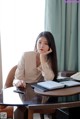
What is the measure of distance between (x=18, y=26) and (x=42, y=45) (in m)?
0.74

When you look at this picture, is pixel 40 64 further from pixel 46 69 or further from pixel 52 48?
pixel 52 48

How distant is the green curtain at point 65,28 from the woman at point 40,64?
652mm

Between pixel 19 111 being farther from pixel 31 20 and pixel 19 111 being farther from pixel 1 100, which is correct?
pixel 31 20

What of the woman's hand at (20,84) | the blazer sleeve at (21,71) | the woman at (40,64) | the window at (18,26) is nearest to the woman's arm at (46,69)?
the woman at (40,64)

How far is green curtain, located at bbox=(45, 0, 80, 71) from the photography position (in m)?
2.94

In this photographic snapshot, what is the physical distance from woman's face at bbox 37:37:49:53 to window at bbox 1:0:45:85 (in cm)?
66

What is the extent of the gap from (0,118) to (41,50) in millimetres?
876

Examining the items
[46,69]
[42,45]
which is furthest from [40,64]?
[42,45]

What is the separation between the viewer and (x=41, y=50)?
2330mm

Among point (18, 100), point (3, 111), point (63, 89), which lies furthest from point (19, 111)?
point (3, 111)

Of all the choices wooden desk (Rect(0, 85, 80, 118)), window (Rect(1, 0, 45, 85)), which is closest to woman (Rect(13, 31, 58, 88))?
wooden desk (Rect(0, 85, 80, 118))

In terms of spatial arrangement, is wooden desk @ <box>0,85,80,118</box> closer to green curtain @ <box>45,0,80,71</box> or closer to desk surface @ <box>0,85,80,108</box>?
desk surface @ <box>0,85,80,108</box>

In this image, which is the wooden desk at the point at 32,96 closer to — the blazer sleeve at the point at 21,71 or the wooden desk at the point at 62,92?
the wooden desk at the point at 62,92

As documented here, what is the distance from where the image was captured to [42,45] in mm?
2322
